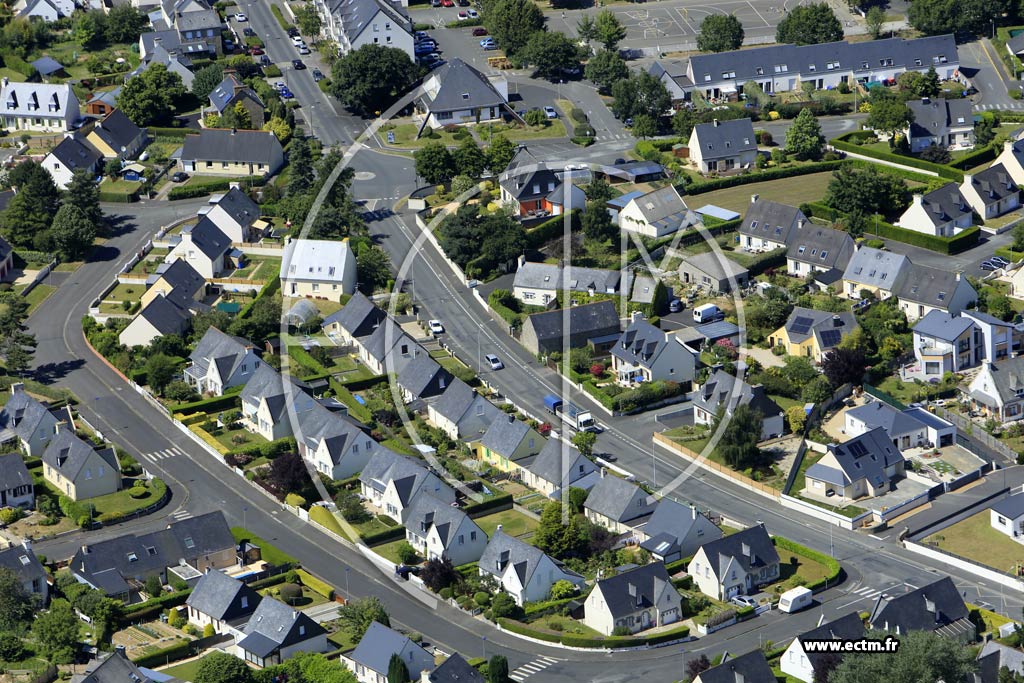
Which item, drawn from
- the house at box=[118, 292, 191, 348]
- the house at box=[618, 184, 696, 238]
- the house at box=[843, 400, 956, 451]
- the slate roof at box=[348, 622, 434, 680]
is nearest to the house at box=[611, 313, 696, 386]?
the house at box=[843, 400, 956, 451]

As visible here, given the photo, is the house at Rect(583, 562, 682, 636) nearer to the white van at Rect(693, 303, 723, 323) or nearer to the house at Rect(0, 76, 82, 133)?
the white van at Rect(693, 303, 723, 323)

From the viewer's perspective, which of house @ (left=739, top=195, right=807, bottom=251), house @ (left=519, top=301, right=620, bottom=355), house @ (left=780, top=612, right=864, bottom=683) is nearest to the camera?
house @ (left=780, top=612, right=864, bottom=683)

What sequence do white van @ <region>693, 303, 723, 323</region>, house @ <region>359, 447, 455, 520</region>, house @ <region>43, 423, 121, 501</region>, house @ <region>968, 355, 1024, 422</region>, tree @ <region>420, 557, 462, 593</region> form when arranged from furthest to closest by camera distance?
white van @ <region>693, 303, 723, 323</region> < house @ <region>968, 355, 1024, 422</region> < house @ <region>43, 423, 121, 501</region> < house @ <region>359, 447, 455, 520</region> < tree @ <region>420, 557, 462, 593</region>

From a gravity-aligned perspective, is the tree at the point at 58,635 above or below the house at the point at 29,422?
above

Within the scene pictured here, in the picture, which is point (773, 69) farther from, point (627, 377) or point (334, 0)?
point (627, 377)

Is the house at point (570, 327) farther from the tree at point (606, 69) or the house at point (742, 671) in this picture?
the tree at point (606, 69)

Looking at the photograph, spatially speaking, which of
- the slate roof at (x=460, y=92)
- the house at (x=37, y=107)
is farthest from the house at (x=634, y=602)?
the house at (x=37, y=107)
